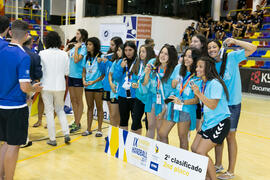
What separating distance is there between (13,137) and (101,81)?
230 cm

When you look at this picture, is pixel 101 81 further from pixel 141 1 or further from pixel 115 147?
pixel 141 1

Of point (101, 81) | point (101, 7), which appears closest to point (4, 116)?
point (101, 81)

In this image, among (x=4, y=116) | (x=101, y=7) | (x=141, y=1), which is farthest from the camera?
(x=101, y=7)

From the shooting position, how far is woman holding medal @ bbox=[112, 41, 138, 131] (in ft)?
12.8

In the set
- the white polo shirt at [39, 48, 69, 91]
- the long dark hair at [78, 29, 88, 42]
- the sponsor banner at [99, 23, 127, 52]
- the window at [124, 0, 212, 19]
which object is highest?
the window at [124, 0, 212, 19]

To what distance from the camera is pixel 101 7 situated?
47.3 ft

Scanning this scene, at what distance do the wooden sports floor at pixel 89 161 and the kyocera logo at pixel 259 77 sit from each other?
16.4ft

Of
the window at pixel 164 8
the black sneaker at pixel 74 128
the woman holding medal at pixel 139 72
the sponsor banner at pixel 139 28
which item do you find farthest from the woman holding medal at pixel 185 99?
the window at pixel 164 8

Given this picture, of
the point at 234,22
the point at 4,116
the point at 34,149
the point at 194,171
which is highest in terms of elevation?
the point at 234,22

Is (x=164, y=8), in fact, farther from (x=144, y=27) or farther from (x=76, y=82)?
(x=76, y=82)

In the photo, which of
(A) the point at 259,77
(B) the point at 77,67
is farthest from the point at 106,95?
(A) the point at 259,77

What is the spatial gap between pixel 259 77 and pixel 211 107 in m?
8.29

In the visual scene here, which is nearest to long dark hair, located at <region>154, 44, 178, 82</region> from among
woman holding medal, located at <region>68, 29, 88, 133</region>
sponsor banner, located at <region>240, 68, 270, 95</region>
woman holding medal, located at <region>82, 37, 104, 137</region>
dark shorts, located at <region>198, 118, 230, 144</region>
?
dark shorts, located at <region>198, 118, 230, 144</region>

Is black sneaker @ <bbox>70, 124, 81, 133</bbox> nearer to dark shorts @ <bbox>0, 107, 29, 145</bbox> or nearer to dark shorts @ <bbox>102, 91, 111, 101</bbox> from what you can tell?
dark shorts @ <bbox>102, 91, 111, 101</bbox>
